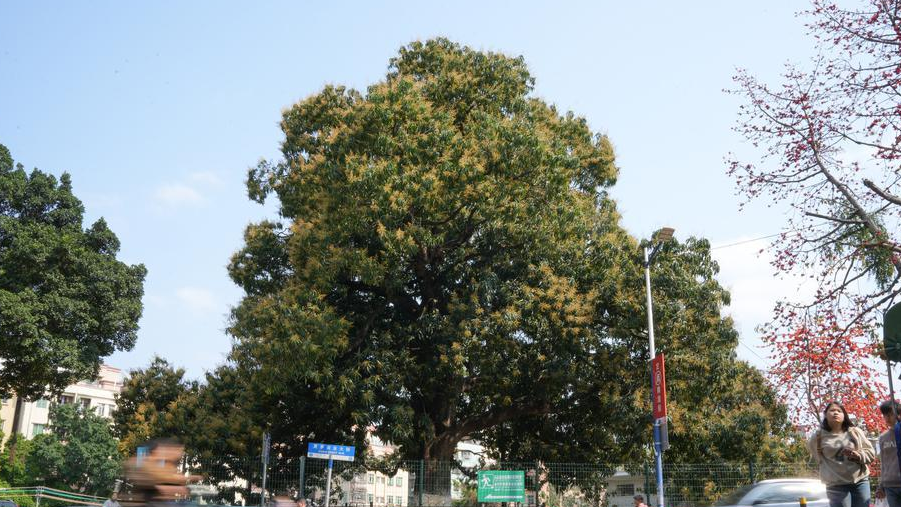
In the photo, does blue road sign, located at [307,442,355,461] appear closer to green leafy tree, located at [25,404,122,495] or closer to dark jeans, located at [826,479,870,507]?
dark jeans, located at [826,479,870,507]

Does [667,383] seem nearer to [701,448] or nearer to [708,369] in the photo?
[708,369]

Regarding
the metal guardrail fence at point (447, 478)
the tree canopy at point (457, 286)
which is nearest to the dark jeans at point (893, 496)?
the tree canopy at point (457, 286)

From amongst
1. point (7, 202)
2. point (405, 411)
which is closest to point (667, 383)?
point (405, 411)

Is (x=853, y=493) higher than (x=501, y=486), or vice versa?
(x=853, y=493)

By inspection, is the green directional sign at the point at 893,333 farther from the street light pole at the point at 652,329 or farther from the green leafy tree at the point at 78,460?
the green leafy tree at the point at 78,460

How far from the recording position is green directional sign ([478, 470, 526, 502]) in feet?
67.5

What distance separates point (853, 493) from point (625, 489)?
21.5 m

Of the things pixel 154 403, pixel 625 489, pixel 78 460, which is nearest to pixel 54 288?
pixel 154 403

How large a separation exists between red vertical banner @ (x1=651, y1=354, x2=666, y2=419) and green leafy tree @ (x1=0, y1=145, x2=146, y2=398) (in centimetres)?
2423

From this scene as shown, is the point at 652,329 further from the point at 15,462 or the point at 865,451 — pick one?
the point at 15,462

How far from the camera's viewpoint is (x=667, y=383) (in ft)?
73.4

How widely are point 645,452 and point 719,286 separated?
18.8 ft

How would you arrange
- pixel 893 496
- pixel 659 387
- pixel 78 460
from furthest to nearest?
pixel 78 460 < pixel 659 387 < pixel 893 496

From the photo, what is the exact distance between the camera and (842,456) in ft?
21.3
